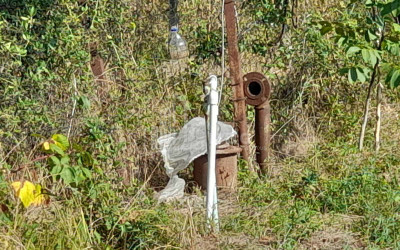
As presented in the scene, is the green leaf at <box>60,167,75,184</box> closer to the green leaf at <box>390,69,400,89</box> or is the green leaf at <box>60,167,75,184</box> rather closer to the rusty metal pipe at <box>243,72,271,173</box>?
the green leaf at <box>390,69,400,89</box>

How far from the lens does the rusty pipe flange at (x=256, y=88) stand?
289 inches

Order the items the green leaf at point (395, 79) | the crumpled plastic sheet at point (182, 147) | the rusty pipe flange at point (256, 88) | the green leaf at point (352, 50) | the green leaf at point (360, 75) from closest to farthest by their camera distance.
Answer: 1. the green leaf at point (395, 79)
2. the green leaf at point (352, 50)
3. the green leaf at point (360, 75)
4. the crumpled plastic sheet at point (182, 147)
5. the rusty pipe flange at point (256, 88)

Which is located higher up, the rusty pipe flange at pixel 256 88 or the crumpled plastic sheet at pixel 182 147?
the rusty pipe flange at pixel 256 88

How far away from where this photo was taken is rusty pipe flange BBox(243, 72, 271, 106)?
734 centimetres

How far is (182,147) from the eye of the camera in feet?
22.8

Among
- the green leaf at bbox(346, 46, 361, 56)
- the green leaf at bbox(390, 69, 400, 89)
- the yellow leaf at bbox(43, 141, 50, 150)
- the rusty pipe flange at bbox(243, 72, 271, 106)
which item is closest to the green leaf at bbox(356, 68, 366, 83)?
the green leaf at bbox(346, 46, 361, 56)

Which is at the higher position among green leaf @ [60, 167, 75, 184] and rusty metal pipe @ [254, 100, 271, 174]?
green leaf @ [60, 167, 75, 184]

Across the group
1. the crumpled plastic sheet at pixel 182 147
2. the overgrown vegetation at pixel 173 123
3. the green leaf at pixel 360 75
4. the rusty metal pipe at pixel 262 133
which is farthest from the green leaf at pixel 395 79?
the rusty metal pipe at pixel 262 133

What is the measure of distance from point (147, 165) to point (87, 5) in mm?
1671

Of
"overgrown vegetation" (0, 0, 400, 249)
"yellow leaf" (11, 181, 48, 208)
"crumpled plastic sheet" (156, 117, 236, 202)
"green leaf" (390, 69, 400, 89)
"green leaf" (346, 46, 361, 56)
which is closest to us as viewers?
"yellow leaf" (11, 181, 48, 208)

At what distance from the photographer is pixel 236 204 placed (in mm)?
6473

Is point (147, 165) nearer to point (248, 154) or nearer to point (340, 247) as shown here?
point (248, 154)

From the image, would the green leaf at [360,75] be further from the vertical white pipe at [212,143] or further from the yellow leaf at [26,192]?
the yellow leaf at [26,192]

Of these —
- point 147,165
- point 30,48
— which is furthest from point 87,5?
point 147,165
